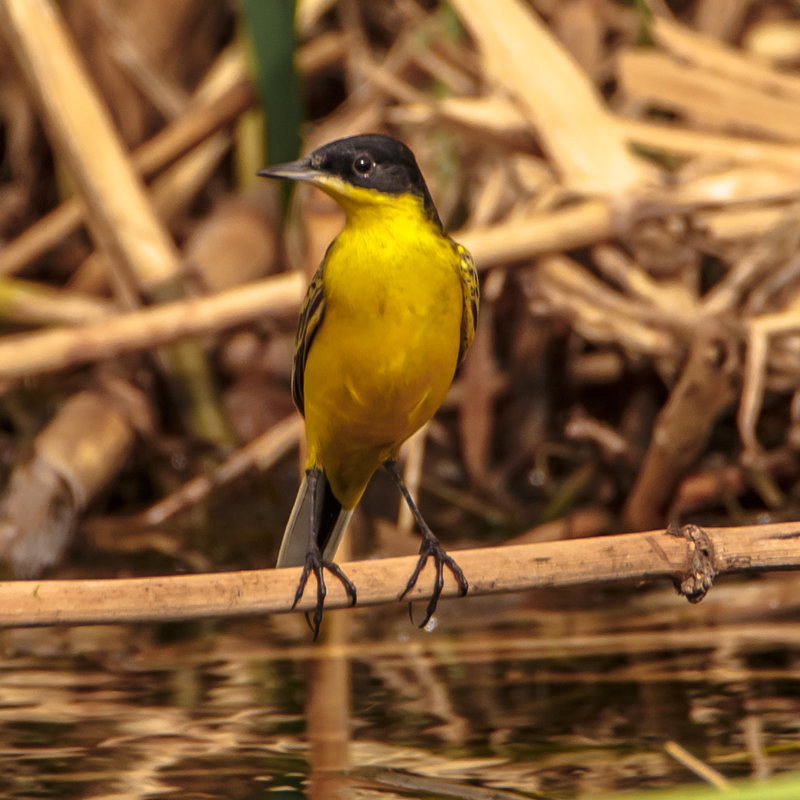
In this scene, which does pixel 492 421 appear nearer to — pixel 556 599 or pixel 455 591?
pixel 556 599

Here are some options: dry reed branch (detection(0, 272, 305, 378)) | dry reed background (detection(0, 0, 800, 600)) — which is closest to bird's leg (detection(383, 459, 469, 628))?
dry reed background (detection(0, 0, 800, 600))

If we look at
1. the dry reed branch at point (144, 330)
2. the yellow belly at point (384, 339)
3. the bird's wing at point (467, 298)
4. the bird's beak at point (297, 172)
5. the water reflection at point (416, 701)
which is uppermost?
the dry reed branch at point (144, 330)

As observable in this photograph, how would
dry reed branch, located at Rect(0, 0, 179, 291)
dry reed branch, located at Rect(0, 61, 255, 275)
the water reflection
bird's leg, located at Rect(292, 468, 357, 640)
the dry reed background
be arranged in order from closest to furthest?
bird's leg, located at Rect(292, 468, 357, 640), the water reflection, the dry reed background, dry reed branch, located at Rect(0, 0, 179, 291), dry reed branch, located at Rect(0, 61, 255, 275)

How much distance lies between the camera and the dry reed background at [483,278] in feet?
14.4

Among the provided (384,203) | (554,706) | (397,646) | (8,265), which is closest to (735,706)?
(554,706)

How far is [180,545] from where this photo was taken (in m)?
4.50

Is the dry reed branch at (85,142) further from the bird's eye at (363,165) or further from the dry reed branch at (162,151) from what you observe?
the bird's eye at (363,165)

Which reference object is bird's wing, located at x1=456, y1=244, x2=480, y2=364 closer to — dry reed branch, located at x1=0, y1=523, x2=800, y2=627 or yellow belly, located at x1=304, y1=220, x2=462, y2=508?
yellow belly, located at x1=304, y1=220, x2=462, y2=508

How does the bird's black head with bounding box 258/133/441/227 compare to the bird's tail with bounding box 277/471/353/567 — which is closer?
the bird's black head with bounding box 258/133/441/227

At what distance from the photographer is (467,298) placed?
9.66 ft

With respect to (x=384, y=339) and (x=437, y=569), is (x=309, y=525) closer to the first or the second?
(x=437, y=569)

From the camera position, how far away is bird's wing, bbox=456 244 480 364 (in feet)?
9.60

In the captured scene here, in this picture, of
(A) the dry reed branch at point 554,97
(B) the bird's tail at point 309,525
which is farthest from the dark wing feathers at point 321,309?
(A) the dry reed branch at point 554,97

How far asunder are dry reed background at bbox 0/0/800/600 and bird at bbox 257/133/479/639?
0.91m
